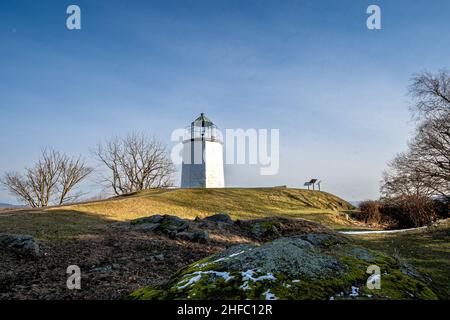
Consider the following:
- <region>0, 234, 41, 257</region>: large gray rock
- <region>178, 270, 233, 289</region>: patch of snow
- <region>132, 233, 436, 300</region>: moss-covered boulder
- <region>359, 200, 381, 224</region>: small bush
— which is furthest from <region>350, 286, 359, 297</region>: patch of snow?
<region>359, 200, 381, 224</region>: small bush

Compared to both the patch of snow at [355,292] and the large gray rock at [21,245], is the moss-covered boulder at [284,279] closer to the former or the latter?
the patch of snow at [355,292]

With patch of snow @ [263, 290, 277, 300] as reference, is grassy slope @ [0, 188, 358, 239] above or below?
below

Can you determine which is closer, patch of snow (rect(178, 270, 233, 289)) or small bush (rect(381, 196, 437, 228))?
patch of snow (rect(178, 270, 233, 289))

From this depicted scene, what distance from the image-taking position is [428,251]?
36.7ft

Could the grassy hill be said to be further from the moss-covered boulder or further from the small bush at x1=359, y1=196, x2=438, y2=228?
the moss-covered boulder

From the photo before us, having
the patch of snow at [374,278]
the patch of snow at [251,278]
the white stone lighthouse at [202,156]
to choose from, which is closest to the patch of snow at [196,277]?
the patch of snow at [251,278]

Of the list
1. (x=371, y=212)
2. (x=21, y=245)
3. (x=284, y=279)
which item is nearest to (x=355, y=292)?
(x=284, y=279)

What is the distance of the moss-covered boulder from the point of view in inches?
123

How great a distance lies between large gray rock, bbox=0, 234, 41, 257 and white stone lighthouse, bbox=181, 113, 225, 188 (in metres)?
27.1

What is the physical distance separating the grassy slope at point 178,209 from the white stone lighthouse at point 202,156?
312cm

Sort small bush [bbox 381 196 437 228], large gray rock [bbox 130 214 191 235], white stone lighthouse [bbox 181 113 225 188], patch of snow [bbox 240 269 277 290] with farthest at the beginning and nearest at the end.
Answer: white stone lighthouse [bbox 181 113 225 188]
small bush [bbox 381 196 437 228]
large gray rock [bbox 130 214 191 235]
patch of snow [bbox 240 269 277 290]

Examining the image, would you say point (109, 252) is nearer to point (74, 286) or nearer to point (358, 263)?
point (74, 286)
